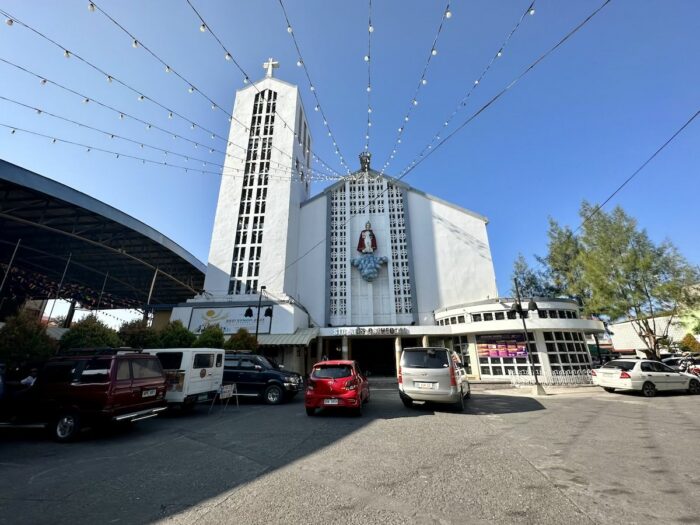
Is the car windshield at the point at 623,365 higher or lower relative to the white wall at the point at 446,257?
lower

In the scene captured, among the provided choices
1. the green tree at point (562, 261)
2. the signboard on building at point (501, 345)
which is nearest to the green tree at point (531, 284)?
the green tree at point (562, 261)

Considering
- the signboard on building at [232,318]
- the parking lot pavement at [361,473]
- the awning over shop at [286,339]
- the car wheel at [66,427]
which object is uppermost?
the signboard on building at [232,318]

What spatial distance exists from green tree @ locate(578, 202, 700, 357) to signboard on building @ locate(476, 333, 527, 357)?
614cm

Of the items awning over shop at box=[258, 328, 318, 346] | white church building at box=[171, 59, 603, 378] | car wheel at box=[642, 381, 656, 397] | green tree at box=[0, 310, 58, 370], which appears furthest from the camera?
white church building at box=[171, 59, 603, 378]

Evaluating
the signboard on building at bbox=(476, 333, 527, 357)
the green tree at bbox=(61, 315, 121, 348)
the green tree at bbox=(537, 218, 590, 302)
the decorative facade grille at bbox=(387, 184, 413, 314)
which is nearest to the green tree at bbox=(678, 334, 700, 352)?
the green tree at bbox=(537, 218, 590, 302)

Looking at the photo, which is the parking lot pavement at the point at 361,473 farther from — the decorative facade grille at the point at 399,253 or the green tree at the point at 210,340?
the decorative facade grille at the point at 399,253

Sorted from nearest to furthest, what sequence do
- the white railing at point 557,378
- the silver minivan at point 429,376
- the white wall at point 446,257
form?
the silver minivan at point 429,376 → the white railing at point 557,378 → the white wall at point 446,257

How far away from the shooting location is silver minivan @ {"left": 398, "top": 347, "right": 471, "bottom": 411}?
8.74m

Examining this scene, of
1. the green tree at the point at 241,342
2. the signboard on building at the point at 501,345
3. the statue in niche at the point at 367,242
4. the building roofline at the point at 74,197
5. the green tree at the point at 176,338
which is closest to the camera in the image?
the building roofline at the point at 74,197

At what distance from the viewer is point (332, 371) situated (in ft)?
29.2

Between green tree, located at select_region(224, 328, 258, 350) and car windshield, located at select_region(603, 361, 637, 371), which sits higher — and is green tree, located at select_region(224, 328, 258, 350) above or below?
above

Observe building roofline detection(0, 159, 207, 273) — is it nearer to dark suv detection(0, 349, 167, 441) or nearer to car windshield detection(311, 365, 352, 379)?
dark suv detection(0, 349, 167, 441)

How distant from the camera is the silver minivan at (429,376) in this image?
874 cm

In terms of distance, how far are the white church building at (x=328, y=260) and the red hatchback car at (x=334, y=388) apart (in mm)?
14135
